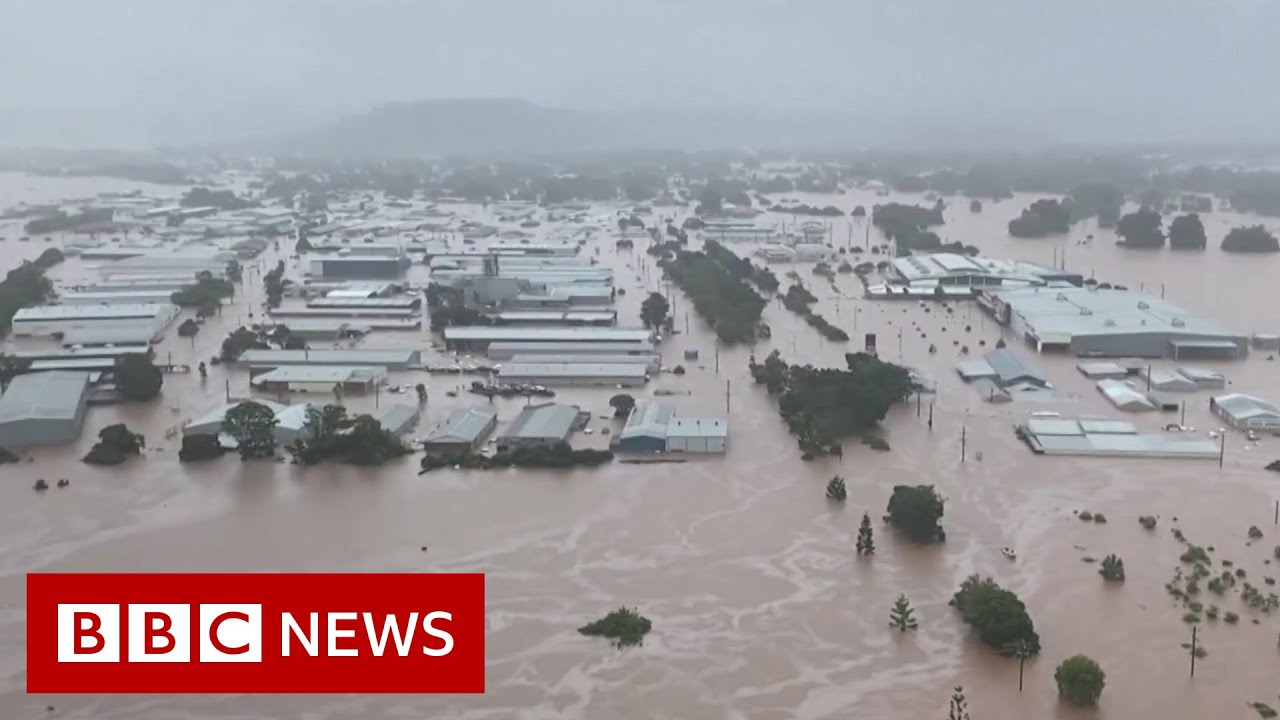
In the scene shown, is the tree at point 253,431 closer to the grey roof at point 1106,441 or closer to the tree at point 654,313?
the tree at point 654,313

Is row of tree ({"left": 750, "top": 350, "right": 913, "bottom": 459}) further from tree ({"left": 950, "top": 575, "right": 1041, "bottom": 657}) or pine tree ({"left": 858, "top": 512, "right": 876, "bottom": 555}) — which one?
tree ({"left": 950, "top": 575, "right": 1041, "bottom": 657})

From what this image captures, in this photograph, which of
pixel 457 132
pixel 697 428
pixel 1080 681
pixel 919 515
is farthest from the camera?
pixel 457 132

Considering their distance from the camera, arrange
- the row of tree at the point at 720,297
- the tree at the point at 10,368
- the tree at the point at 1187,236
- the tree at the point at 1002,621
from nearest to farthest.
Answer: the tree at the point at 1002,621, the tree at the point at 10,368, the row of tree at the point at 720,297, the tree at the point at 1187,236

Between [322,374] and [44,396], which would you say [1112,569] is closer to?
[322,374]

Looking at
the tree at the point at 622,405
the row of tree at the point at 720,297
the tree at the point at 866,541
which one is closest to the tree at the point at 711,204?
the row of tree at the point at 720,297

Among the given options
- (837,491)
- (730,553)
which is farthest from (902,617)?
(837,491)

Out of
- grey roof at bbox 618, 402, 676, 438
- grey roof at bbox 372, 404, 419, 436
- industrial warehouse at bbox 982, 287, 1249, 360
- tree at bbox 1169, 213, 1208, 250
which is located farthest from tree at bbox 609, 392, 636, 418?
tree at bbox 1169, 213, 1208, 250

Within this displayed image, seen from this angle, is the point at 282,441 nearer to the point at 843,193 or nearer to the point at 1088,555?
the point at 1088,555
